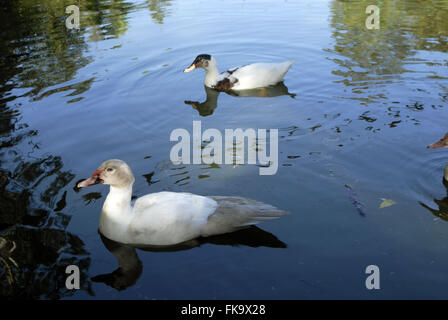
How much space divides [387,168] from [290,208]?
170 centimetres

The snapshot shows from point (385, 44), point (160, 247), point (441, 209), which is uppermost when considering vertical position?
point (385, 44)

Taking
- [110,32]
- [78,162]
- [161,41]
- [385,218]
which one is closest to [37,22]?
[110,32]

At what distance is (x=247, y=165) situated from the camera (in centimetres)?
656

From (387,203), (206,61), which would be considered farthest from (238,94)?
(387,203)

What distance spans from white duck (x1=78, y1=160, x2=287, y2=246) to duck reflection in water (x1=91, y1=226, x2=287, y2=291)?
0.06 metres

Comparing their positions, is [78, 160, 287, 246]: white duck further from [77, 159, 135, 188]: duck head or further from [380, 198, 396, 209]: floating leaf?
[380, 198, 396, 209]: floating leaf

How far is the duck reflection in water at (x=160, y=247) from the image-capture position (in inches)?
178

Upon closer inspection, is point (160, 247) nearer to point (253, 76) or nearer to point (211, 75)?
point (253, 76)

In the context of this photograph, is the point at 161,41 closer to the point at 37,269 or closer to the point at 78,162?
the point at 78,162

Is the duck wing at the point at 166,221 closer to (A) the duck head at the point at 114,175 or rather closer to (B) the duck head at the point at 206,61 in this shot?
(A) the duck head at the point at 114,175

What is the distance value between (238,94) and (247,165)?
11.0 ft

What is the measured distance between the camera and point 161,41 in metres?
13.2

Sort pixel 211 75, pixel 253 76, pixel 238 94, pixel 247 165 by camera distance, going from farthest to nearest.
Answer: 1. pixel 211 75
2. pixel 238 94
3. pixel 253 76
4. pixel 247 165

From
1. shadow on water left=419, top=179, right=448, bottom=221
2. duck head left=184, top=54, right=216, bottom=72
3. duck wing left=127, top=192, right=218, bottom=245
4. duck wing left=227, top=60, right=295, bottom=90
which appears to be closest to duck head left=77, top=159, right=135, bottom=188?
duck wing left=127, top=192, right=218, bottom=245
